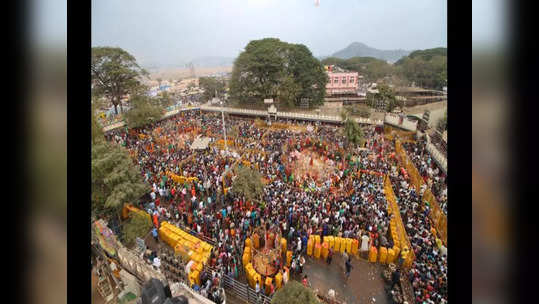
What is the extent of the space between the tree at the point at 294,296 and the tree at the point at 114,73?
1222 centimetres

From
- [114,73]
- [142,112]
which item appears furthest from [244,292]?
[114,73]

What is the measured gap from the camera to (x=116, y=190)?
516 centimetres

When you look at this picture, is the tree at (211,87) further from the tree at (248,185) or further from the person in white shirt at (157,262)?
the person in white shirt at (157,262)

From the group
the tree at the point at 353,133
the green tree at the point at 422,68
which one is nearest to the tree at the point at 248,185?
the tree at the point at 353,133

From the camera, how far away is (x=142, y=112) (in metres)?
11.5

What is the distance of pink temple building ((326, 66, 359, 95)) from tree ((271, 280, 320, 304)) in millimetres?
15344

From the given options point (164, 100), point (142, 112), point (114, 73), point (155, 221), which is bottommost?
point (155, 221)

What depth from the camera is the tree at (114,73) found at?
1171cm

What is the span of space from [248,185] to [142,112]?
8.00 metres

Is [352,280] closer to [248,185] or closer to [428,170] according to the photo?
[248,185]

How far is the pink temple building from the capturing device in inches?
671
